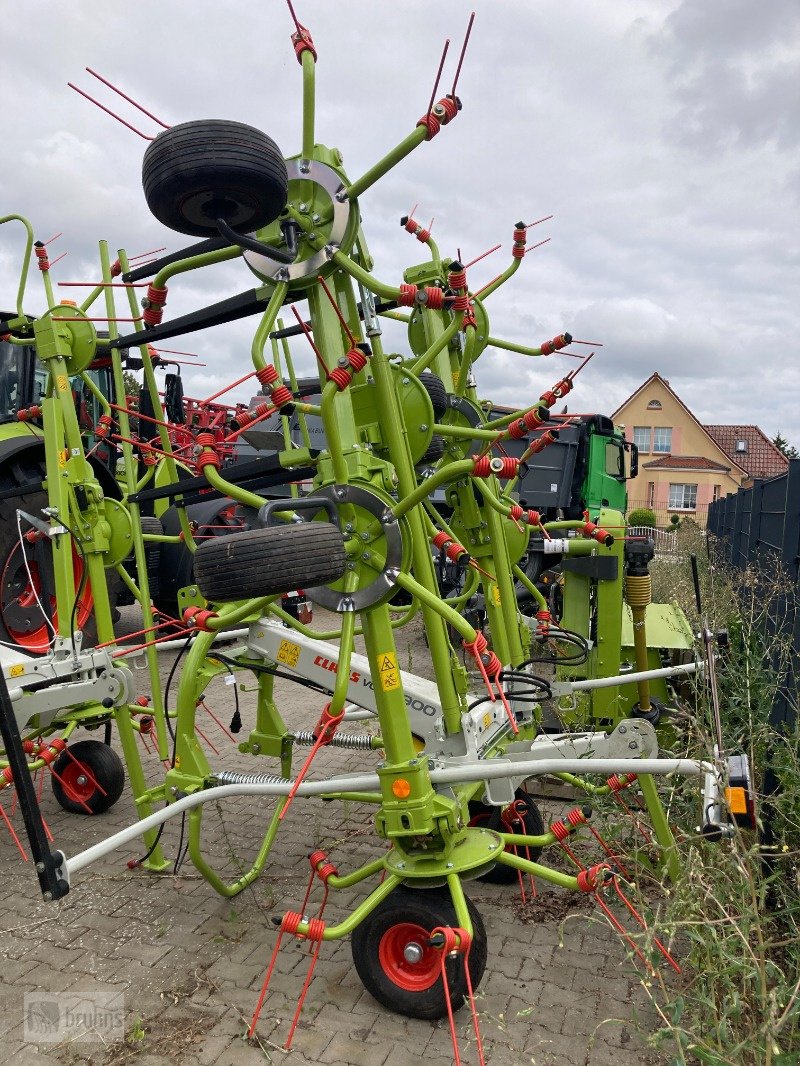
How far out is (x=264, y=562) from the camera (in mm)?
2232

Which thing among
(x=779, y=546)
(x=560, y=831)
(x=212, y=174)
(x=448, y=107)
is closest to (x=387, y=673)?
(x=560, y=831)

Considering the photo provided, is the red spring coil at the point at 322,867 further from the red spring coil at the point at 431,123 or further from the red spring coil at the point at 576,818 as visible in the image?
the red spring coil at the point at 431,123

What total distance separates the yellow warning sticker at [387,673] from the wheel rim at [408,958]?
2.62 feet

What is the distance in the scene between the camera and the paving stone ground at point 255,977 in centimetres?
261

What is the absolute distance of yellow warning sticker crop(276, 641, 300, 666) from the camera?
3.56m

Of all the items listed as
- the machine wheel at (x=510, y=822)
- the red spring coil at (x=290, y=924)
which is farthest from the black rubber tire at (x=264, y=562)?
the machine wheel at (x=510, y=822)

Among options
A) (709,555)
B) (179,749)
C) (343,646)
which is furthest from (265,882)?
(709,555)

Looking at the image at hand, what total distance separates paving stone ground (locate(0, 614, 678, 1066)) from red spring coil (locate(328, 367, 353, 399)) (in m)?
1.74

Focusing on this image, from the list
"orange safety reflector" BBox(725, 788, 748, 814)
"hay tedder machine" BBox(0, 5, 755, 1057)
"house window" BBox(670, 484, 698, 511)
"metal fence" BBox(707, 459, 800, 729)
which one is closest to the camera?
"orange safety reflector" BBox(725, 788, 748, 814)

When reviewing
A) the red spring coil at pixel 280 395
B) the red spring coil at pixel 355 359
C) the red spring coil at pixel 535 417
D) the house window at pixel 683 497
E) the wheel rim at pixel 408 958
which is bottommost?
the house window at pixel 683 497

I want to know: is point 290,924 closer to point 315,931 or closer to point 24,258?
point 315,931

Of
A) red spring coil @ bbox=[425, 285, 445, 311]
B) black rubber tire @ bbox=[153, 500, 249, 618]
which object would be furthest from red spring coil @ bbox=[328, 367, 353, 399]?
black rubber tire @ bbox=[153, 500, 249, 618]

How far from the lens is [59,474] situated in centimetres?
388

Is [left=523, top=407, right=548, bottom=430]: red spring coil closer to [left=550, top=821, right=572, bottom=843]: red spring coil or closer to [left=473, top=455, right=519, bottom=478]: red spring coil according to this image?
[left=473, top=455, right=519, bottom=478]: red spring coil
